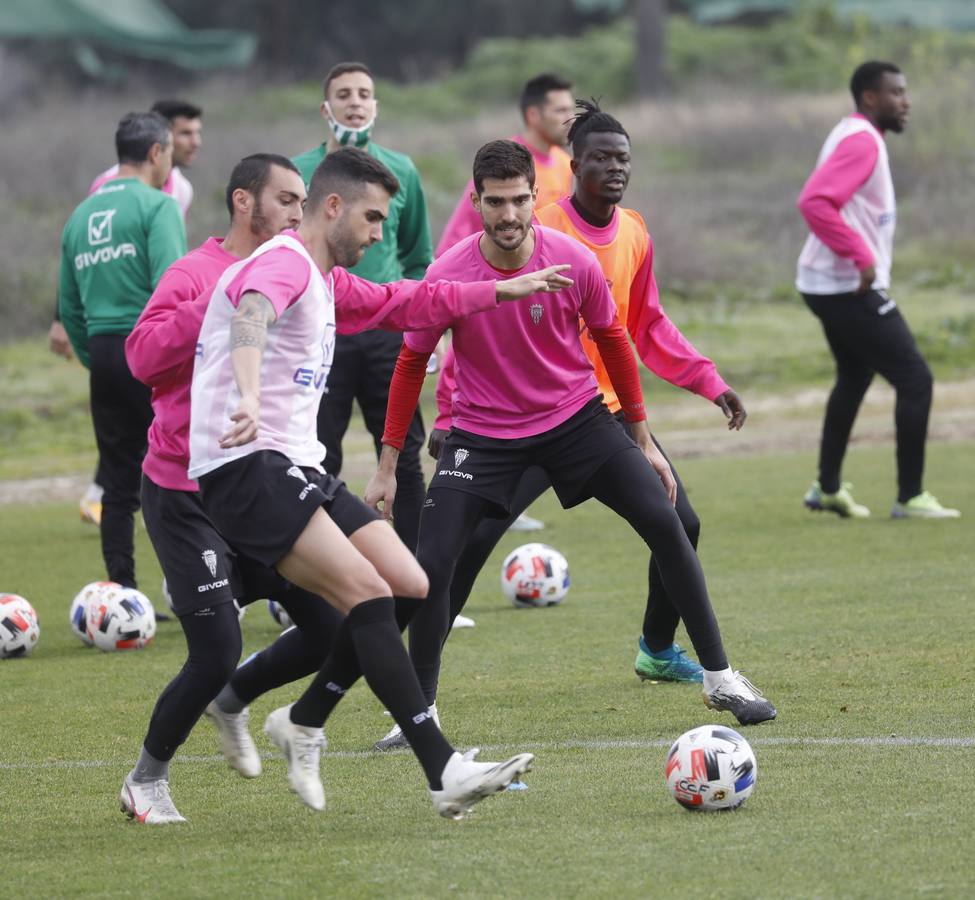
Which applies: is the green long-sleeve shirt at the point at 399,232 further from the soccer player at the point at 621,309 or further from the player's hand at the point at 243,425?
the player's hand at the point at 243,425

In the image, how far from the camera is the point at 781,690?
22.7 ft

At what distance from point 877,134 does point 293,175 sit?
6294 mm

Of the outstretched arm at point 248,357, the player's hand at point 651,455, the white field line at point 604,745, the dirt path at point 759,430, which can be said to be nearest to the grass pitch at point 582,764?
the white field line at point 604,745

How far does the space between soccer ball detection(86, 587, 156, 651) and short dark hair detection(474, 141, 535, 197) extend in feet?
11.0

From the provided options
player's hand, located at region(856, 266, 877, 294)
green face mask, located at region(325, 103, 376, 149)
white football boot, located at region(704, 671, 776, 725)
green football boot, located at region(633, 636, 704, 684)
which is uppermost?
green face mask, located at region(325, 103, 376, 149)

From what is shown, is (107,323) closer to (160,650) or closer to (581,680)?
(160,650)

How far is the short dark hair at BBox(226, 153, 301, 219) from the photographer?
587 centimetres

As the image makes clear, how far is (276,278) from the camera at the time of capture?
5121 millimetres

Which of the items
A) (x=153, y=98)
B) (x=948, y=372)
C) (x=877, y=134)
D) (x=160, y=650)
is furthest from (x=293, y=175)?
(x=153, y=98)

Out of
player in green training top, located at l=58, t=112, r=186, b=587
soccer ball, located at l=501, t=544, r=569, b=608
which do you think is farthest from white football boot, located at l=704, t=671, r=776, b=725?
player in green training top, located at l=58, t=112, r=186, b=587

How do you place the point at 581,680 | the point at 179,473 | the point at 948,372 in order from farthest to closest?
the point at 948,372, the point at 581,680, the point at 179,473

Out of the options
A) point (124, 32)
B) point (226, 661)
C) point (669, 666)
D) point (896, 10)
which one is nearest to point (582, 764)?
point (226, 661)

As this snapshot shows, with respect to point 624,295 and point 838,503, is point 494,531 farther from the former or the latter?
point 838,503

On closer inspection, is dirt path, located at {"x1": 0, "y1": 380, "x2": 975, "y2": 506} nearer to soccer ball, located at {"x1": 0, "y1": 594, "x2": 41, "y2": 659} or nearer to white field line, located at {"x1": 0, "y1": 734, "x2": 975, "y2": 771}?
soccer ball, located at {"x1": 0, "y1": 594, "x2": 41, "y2": 659}
